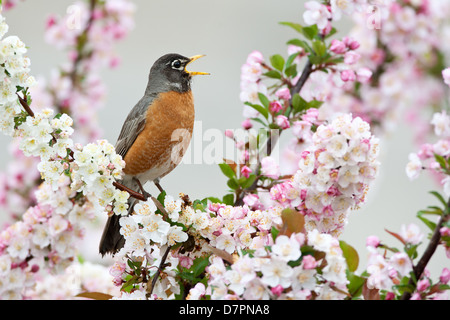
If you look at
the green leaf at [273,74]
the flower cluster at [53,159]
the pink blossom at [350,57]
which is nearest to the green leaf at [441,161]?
the pink blossom at [350,57]

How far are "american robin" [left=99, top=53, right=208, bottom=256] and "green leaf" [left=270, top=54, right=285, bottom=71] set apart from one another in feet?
2.21

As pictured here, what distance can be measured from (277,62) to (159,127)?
941 millimetres

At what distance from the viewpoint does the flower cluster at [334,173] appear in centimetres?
136

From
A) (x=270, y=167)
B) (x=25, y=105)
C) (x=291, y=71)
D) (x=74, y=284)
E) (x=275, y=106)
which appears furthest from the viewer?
(x=74, y=284)

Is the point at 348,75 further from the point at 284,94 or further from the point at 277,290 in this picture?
the point at 277,290

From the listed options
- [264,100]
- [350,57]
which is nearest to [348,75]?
[350,57]

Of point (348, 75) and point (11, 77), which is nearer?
point (11, 77)

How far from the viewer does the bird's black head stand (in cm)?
282

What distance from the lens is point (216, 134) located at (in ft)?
6.82

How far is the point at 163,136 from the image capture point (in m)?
2.66

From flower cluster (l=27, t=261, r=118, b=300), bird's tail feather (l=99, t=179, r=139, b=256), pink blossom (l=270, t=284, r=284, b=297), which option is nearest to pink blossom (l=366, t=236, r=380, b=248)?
pink blossom (l=270, t=284, r=284, b=297)

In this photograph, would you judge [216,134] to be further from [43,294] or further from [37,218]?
[43,294]

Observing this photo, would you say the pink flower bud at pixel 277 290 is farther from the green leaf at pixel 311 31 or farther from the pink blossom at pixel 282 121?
the green leaf at pixel 311 31
